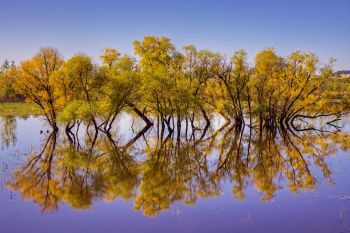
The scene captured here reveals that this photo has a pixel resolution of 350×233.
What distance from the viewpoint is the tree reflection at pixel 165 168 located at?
843 inches

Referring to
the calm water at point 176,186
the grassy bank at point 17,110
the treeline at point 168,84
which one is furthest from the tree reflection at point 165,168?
the grassy bank at point 17,110

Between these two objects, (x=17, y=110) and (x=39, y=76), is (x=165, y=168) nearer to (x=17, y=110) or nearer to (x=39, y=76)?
(x=39, y=76)

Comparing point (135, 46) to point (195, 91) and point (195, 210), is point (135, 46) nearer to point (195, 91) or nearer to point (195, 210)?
point (195, 91)

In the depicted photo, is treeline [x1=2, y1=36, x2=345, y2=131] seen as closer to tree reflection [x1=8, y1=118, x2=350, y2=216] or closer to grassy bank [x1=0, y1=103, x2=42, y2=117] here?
tree reflection [x1=8, y1=118, x2=350, y2=216]

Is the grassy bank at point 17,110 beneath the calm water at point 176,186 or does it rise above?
above

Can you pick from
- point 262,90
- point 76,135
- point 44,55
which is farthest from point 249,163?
point 44,55

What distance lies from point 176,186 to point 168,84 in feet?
88.6

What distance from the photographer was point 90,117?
156 ft

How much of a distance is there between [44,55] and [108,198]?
33.9m

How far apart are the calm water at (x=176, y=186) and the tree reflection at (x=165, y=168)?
7 centimetres

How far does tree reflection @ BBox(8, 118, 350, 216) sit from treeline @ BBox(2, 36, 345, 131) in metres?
7.81

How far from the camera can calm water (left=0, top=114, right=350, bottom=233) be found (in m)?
17.1

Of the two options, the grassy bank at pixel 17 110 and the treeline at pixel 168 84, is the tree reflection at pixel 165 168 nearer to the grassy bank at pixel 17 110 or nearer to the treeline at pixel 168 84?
the treeline at pixel 168 84

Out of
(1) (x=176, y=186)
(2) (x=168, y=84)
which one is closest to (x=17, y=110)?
(2) (x=168, y=84)
